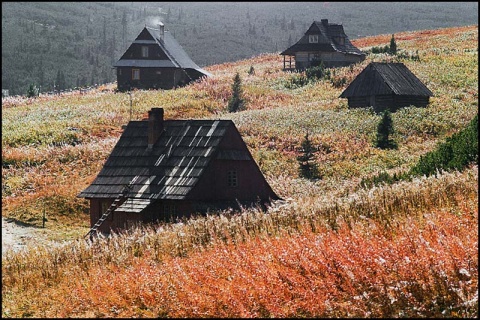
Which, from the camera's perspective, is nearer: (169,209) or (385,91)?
→ (169,209)

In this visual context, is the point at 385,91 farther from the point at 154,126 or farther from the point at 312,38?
the point at 312,38

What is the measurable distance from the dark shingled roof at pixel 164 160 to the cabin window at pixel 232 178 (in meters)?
0.66

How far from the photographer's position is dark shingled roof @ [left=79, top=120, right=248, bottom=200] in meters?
32.4

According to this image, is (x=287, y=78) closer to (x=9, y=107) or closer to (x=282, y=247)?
(x=9, y=107)

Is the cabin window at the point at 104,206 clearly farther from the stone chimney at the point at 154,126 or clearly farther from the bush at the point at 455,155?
the bush at the point at 455,155

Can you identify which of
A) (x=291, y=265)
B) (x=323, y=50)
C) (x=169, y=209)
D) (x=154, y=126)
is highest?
(x=323, y=50)

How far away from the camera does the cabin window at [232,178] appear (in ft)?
111

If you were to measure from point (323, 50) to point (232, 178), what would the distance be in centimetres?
5904

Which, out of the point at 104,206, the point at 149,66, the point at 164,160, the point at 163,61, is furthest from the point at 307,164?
the point at 163,61

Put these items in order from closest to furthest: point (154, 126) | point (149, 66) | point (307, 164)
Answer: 1. point (154, 126)
2. point (307, 164)
3. point (149, 66)

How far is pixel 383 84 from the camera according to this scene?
189ft

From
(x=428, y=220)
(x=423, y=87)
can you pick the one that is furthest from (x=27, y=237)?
(x=423, y=87)

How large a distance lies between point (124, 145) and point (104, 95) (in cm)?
4615

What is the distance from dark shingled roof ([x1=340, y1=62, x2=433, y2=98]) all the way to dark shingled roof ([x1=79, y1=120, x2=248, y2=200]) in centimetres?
2494
